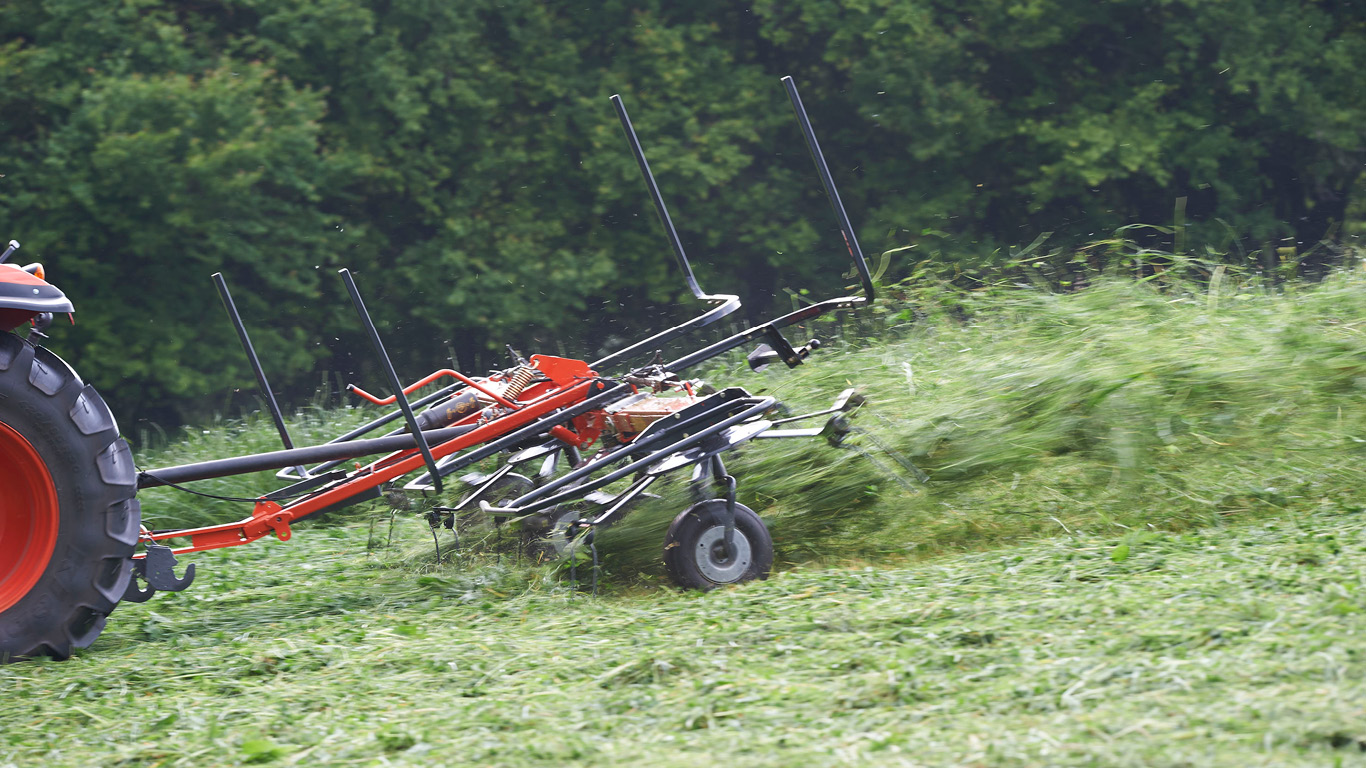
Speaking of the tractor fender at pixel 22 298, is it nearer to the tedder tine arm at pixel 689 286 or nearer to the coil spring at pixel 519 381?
the coil spring at pixel 519 381

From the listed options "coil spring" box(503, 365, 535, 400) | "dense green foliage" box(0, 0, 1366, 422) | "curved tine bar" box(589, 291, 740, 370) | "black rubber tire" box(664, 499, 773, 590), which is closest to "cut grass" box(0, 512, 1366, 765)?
"black rubber tire" box(664, 499, 773, 590)

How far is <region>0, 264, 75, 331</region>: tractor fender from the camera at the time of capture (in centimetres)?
411

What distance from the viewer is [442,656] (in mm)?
3807

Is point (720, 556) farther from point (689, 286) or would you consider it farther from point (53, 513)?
point (53, 513)

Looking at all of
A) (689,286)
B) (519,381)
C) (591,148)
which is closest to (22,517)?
(519,381)

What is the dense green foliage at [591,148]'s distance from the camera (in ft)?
53.0

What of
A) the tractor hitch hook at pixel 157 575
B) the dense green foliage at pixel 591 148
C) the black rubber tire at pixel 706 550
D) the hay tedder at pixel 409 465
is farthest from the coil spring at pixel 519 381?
the dense green foliage at pixel 591 148

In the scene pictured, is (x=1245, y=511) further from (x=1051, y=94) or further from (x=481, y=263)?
(x=1051, y=94)

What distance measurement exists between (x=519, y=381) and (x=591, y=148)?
45.3ft

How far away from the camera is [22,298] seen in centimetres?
413

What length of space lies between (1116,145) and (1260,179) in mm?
2737

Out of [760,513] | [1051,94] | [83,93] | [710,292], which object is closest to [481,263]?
[710,292]

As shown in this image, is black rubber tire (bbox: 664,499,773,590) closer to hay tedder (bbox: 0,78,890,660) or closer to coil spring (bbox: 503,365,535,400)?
hay tedder (bbox: 0,78,890,660)

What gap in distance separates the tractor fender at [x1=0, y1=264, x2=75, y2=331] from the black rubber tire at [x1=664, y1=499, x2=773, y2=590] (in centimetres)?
216
